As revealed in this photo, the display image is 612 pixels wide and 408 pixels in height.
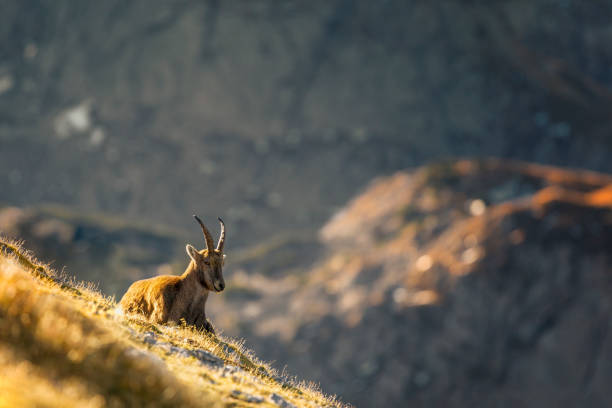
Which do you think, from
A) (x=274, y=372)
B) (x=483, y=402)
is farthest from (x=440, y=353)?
(x=274, y=372)

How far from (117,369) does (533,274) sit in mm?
199718

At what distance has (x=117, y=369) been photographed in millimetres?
11352

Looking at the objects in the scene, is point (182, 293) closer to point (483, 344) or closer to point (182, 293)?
point (182, 293)

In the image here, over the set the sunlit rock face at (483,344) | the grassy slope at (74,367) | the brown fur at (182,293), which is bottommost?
the grassy slope at (74,367)

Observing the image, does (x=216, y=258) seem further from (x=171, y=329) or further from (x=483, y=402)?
(x=483, y=402)

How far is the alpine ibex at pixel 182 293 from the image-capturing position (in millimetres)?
21250

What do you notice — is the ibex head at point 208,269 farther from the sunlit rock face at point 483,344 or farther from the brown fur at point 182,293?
the sunlit rock face at point 483,344

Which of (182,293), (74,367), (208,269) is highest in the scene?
(208,269)

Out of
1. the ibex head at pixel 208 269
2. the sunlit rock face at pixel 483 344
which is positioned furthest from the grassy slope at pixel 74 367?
the sunlit rock face at pixel 483 344

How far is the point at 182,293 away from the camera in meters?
21.7

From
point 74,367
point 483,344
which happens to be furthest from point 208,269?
point 483,344

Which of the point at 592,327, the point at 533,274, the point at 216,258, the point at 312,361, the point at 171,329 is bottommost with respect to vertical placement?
the point at 171,329

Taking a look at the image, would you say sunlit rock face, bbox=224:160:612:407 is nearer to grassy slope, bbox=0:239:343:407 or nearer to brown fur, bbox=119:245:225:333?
brown fur, bbox=119:245:225:333

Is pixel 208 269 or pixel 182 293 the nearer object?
pixel 182 293
